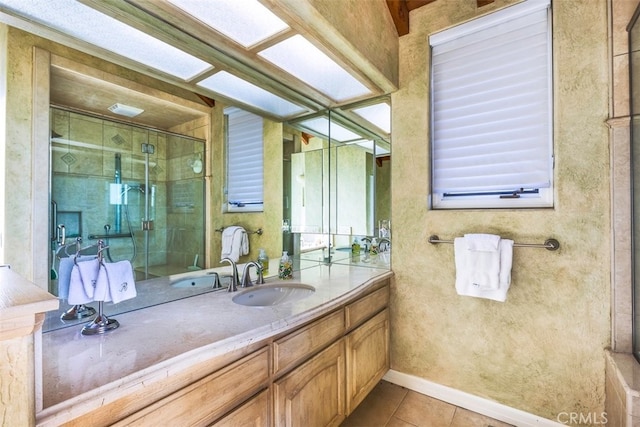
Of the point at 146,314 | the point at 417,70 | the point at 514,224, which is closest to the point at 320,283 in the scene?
the point at 146,314

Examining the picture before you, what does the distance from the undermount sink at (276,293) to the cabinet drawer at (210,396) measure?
544 mm

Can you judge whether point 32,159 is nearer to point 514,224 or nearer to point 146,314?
point 146,314

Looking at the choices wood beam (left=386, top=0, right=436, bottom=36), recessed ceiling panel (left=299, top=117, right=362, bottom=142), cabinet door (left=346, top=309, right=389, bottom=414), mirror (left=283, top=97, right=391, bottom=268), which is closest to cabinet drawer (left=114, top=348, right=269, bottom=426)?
cabinet door (left=346, top=309, right=389, bottom=414)

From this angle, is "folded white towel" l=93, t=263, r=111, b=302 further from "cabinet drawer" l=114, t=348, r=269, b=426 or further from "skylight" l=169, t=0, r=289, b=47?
"skylight" l=169, t=0, r=289, b=47

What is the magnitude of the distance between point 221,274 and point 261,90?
1137 millimetres

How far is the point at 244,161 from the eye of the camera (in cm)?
174

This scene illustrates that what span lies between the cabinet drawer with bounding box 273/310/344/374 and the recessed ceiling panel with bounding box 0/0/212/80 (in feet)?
4.38

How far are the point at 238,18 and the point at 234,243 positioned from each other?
1.12 metres

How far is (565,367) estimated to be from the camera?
62.2 inches

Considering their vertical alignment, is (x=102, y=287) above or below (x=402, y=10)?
below

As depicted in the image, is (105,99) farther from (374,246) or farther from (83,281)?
(374,246)

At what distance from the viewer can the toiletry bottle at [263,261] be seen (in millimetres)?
1846

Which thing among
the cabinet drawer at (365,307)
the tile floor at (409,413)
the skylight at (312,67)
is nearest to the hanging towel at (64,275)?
the cabinet drawer at (365,307)

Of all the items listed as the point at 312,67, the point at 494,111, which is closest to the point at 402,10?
the point at 312,67
